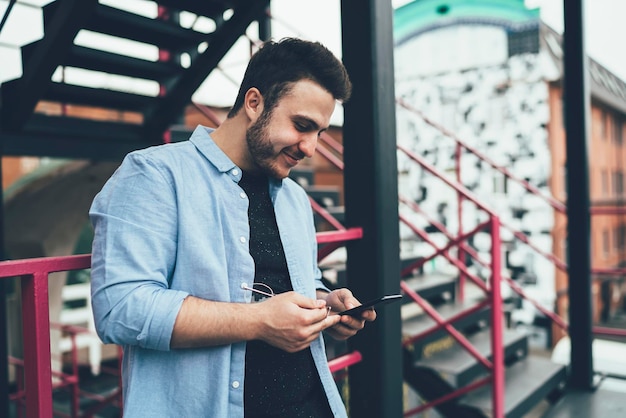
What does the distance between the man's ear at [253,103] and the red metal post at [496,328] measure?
196 cm

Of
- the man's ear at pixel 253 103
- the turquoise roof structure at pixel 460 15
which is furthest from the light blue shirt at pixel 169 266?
the turquoise roof structure at pixel 460 15

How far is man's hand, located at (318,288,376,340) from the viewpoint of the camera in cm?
128

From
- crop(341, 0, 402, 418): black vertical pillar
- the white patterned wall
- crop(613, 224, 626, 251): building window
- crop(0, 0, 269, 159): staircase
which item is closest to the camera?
crop(341, 0, 402, 418): black vertical pillar

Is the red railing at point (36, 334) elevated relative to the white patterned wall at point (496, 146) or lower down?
lower down

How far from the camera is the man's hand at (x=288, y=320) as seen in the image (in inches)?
39.3

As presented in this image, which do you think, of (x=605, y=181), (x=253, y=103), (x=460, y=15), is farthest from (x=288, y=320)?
(x=605, y=181)

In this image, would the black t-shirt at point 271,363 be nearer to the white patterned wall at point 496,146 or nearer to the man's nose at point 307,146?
the man's nose at point 307,146

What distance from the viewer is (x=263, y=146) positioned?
1.21 metres

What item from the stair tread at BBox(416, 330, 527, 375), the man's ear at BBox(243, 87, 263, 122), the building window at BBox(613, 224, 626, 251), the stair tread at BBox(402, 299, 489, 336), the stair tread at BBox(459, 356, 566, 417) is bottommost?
the building window at BBox(613, 224, 626, 251)

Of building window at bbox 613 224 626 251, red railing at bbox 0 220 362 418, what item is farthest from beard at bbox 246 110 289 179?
building window at bbox 613 224 626 251

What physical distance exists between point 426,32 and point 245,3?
11368 mm

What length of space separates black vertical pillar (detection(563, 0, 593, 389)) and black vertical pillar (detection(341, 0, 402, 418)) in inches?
80.1

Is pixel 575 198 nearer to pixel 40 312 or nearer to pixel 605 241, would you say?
pixel 40 312

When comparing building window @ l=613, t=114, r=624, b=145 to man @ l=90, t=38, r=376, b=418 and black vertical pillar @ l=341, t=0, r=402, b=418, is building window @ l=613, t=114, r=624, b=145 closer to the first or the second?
black vertical pillar @ l=341, t=0, r=402, b=418
